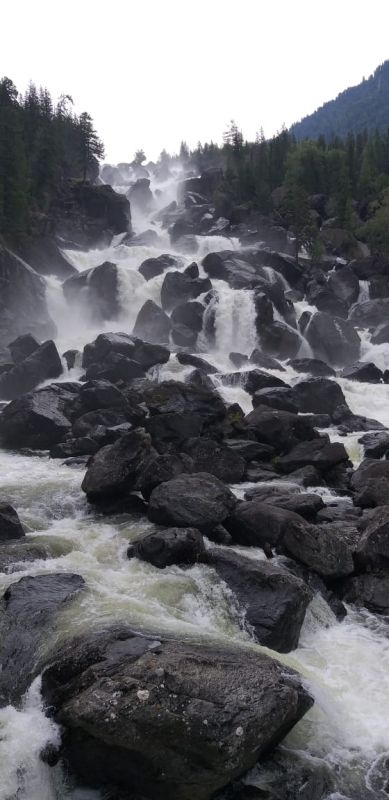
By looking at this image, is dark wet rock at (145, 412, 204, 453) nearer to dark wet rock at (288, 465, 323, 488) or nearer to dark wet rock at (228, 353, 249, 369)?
dark wet rock at (288, 465, 323, 488)

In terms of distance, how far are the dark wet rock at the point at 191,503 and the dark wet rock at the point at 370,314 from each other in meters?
39.2

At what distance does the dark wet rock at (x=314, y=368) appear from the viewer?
127 feet

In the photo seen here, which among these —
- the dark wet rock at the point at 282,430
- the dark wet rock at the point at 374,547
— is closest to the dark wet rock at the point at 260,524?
the dark wet rock at the point at 374,547

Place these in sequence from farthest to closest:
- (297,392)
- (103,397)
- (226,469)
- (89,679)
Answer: (297,392), (103,397), (226,469), (89,679)

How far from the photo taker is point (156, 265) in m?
53.5

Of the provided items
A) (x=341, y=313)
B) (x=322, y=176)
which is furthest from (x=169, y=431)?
(x=322, y=176)

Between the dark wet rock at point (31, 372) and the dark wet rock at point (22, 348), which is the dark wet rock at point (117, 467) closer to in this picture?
the dark wet rock at point (31, 372)

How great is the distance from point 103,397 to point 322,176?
78336 mm

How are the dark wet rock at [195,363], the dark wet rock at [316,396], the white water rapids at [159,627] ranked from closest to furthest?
the white water rapids at [159,627], the dark wet rock at [316,396], the dark wet rock at [195,363]

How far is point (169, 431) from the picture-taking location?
23.4 meters

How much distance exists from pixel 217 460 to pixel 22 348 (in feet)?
69.1

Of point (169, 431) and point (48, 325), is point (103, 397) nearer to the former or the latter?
point (169, 431)

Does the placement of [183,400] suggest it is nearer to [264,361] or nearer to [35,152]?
[264,361]

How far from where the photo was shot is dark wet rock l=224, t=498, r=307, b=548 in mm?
14633
